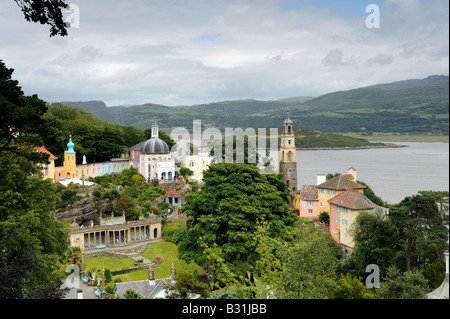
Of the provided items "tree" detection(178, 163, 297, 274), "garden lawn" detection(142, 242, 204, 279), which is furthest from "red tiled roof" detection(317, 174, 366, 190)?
"garden lawn" detection(142, 242, 204, 279)

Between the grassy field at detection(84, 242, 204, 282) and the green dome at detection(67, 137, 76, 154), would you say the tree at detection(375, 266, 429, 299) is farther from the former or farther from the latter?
the green dome at detection(67, 137, 76, 154)

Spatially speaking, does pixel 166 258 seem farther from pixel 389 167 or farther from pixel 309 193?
pixel 389 167

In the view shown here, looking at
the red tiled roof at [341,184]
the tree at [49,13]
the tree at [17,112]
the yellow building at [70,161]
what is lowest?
the red tiled roof at [341,184]

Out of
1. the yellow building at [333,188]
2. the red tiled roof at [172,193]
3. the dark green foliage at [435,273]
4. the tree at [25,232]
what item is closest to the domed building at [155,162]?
the red tiled roof at [172,193]

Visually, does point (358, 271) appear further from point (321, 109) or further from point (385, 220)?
point (321, 109)

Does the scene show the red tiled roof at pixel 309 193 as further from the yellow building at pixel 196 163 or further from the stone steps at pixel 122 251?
the yellow building at pixel 196 163
